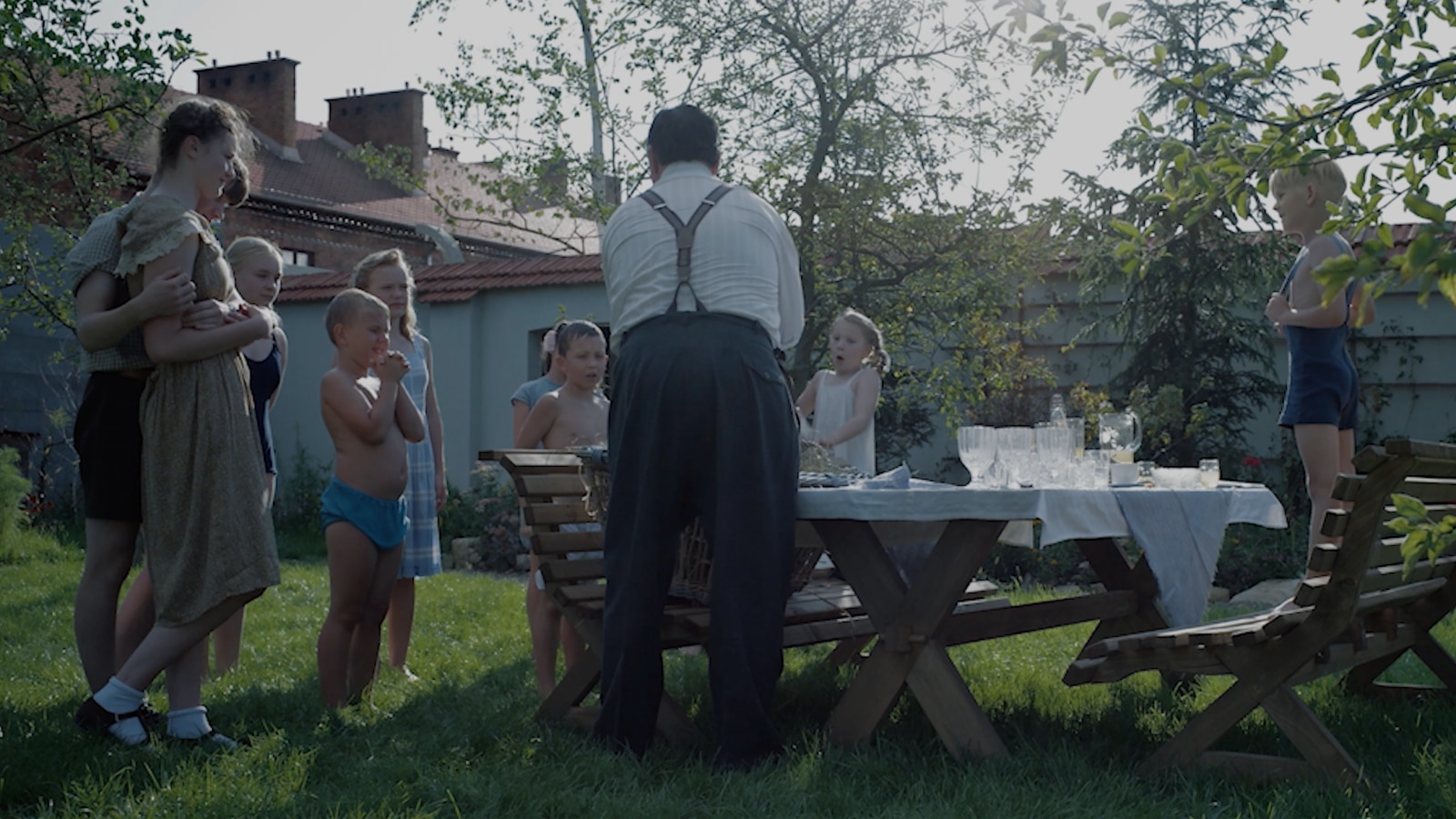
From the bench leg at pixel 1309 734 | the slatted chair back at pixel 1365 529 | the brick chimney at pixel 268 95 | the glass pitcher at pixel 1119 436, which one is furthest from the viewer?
the brick chimney at pixel 268 95

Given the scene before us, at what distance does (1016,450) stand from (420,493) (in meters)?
2.33

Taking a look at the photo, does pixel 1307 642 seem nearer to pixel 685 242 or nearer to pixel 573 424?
pixel 685 242

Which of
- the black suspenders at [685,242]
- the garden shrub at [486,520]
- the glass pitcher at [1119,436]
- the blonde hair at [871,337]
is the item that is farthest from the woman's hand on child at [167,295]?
the garden shrub at [486,520]

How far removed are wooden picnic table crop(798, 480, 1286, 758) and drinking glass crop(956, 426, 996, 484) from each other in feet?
1.35

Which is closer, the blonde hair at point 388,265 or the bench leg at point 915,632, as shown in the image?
the bench leg at point 915,632

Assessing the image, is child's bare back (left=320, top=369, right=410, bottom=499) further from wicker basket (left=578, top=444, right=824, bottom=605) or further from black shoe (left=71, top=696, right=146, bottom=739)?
black shoe (left=71, top=696, right=146, bottom=739)

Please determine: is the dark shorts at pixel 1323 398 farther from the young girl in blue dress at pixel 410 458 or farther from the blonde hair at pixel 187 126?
the blonde hair at pixel 187 126

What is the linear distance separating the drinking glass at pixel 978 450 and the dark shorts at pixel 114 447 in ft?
7.55

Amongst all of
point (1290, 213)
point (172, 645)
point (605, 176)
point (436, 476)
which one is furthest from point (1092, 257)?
point (172, 645)

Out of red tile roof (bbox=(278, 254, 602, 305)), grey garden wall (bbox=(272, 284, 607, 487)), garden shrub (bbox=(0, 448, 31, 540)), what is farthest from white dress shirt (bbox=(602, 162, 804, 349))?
grey garden wall (bbox=(272, 284, 607, 487))

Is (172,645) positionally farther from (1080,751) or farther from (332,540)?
(1080,751)

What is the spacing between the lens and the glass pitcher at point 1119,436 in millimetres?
4023

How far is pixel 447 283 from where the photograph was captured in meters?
13.5

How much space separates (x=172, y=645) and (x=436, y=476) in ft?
6.03
